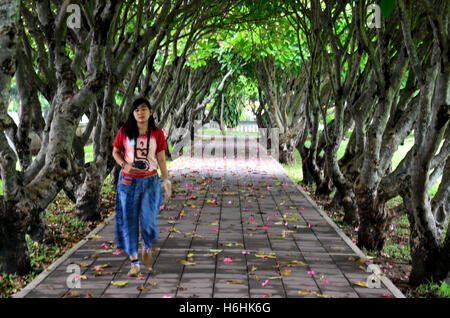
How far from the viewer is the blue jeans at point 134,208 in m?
4.97

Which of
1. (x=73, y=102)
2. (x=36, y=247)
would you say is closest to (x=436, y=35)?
(x=73, y=102)

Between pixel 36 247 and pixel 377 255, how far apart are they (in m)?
4.56

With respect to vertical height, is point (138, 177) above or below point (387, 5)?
below

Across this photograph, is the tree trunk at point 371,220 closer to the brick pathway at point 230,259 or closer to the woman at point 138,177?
the brick pathway at point 230,259

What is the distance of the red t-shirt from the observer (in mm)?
4855

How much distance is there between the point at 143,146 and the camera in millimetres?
4848

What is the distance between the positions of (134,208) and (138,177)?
1.11 ft

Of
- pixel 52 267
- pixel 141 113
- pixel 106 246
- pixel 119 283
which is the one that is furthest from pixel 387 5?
pixel 106 246

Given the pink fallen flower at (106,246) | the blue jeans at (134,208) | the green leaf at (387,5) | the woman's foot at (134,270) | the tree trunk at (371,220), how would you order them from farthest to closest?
the tree trunk at (371,220) → the pink fallen flower at (106,246) → the woman's foot at (134,270) → the blue jeans at (134,208) → the green leaf at (387,5)

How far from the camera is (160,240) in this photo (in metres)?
6.81

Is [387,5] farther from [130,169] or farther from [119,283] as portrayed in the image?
[119,283]

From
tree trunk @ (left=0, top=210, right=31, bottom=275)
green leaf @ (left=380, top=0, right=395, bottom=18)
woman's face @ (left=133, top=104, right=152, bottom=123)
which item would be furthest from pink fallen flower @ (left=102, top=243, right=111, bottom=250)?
green leaf @ (left=380, top=0, right=395, bottom=18)

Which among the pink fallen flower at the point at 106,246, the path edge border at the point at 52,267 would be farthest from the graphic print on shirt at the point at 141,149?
the pink fallen flower at the point at 106,246

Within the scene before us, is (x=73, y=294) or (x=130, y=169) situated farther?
(x=130, y=169)
